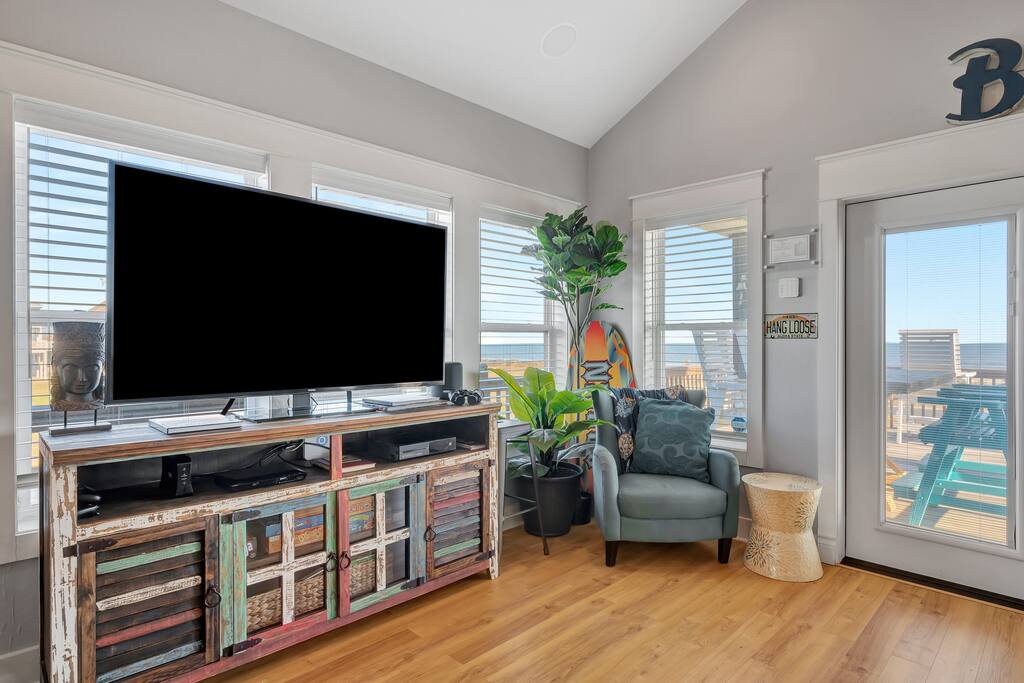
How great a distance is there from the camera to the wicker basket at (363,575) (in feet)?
7.50

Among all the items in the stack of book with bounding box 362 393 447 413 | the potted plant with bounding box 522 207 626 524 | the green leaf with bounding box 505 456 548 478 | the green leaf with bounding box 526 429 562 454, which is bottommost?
the green leaf with bounding box 505 456 548 478

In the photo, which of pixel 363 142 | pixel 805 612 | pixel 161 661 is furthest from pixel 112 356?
pixel 805 612

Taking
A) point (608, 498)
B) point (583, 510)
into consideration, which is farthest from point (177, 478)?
point (583, 510)

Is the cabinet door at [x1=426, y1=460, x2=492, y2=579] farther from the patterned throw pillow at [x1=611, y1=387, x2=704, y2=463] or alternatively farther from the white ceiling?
the white ceiling

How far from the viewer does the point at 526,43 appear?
3.14 meters

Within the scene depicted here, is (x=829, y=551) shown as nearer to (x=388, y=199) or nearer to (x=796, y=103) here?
(x=796, y=103)

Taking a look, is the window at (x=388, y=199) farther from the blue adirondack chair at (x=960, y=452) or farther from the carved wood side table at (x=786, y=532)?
the blue adirondack chair at (x=960, y=452)

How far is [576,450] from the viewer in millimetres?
3398

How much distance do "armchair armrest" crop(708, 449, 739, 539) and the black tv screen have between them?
1.56 meters

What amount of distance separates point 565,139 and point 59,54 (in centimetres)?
285

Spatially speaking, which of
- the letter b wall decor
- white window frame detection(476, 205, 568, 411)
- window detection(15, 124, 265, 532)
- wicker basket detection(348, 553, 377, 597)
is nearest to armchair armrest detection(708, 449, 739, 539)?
white window frame detection(476, 205, 568, 411)

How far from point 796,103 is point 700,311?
128 cm

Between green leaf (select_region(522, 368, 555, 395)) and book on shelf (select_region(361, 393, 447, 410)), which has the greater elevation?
green leaf (select_region(522, 368, 555, 395))

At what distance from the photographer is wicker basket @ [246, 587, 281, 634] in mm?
2004
